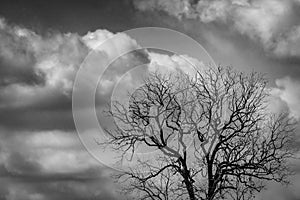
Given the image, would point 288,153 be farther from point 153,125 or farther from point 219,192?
point 153,125

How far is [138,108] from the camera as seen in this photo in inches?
2117

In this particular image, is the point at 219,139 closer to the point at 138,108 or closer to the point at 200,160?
the point at 200,160

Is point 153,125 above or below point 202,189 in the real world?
above

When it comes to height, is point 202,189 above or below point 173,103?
below

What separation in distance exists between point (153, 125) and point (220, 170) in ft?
15.6

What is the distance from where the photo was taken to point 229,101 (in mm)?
53625

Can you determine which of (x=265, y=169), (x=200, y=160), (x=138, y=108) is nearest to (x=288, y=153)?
(x=265, y=169)

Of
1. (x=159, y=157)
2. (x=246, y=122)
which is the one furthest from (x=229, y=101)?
(x=159, y=157)

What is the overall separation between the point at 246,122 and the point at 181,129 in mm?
3861

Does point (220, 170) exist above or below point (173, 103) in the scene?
Answer: below

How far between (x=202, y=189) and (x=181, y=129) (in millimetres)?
3775

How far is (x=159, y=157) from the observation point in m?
53.0

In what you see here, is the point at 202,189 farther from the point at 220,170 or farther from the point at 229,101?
the point at 229,101

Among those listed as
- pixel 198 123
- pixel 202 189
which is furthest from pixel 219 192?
Result: pixel 198 123
